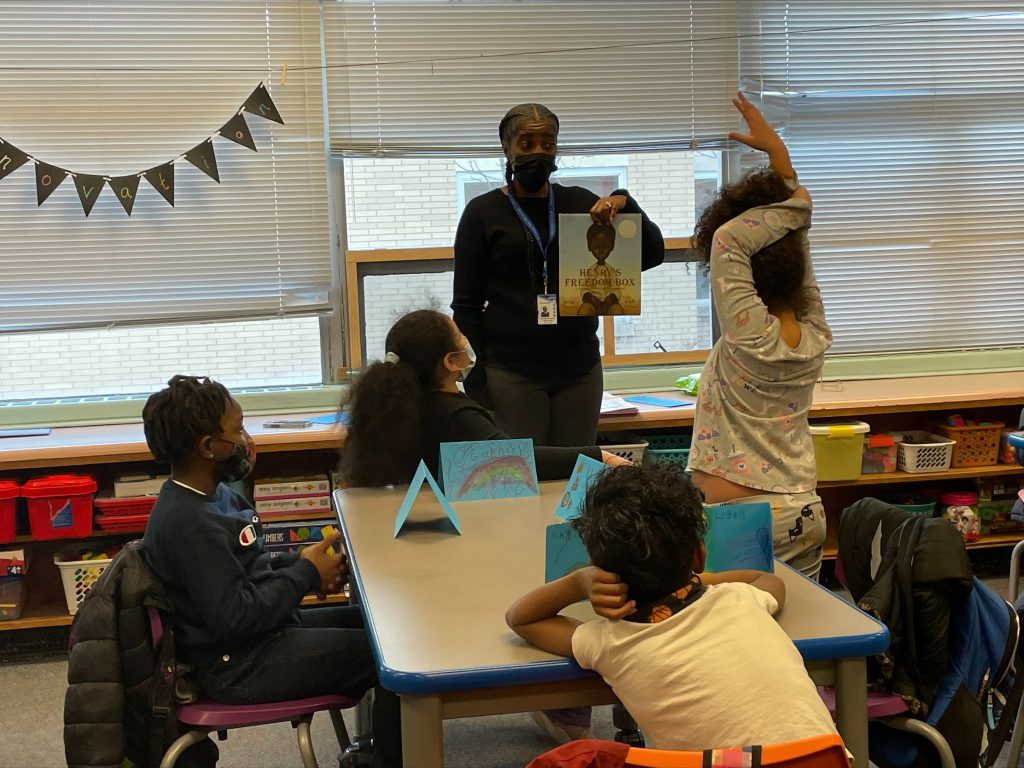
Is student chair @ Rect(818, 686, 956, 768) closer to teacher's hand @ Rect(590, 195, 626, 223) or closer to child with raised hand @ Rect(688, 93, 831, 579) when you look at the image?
child with raised hand @ Rect(688, 93, 831, 579)

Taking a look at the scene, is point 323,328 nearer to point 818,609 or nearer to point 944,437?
point 944,437

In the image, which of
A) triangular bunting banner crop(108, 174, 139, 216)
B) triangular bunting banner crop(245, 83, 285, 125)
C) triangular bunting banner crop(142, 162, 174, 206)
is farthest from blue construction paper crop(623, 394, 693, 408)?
triangular bunting banner crop(108, 174, 139, 216)

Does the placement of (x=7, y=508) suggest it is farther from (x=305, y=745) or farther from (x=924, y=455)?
(x=924, y=455)

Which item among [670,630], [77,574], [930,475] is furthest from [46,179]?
[930,475]

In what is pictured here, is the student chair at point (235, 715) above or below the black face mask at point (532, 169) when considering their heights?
below

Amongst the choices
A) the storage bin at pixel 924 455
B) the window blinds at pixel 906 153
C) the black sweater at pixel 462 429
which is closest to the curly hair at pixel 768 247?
the black sweater at pixel 462 429

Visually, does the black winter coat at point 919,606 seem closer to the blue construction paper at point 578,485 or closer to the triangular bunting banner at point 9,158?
the blue construction paper at point 578,485

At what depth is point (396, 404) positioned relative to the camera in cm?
229

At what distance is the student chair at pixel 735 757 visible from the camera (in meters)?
1.14

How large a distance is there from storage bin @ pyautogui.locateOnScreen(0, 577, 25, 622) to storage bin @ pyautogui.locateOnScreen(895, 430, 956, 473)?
305 cm

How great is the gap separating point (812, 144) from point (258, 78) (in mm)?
2159

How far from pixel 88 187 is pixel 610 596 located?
2.92 meters

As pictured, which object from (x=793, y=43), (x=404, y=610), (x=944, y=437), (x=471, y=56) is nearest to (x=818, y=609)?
(x=404, y=610)

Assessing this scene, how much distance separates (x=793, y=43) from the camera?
13.4 feet
